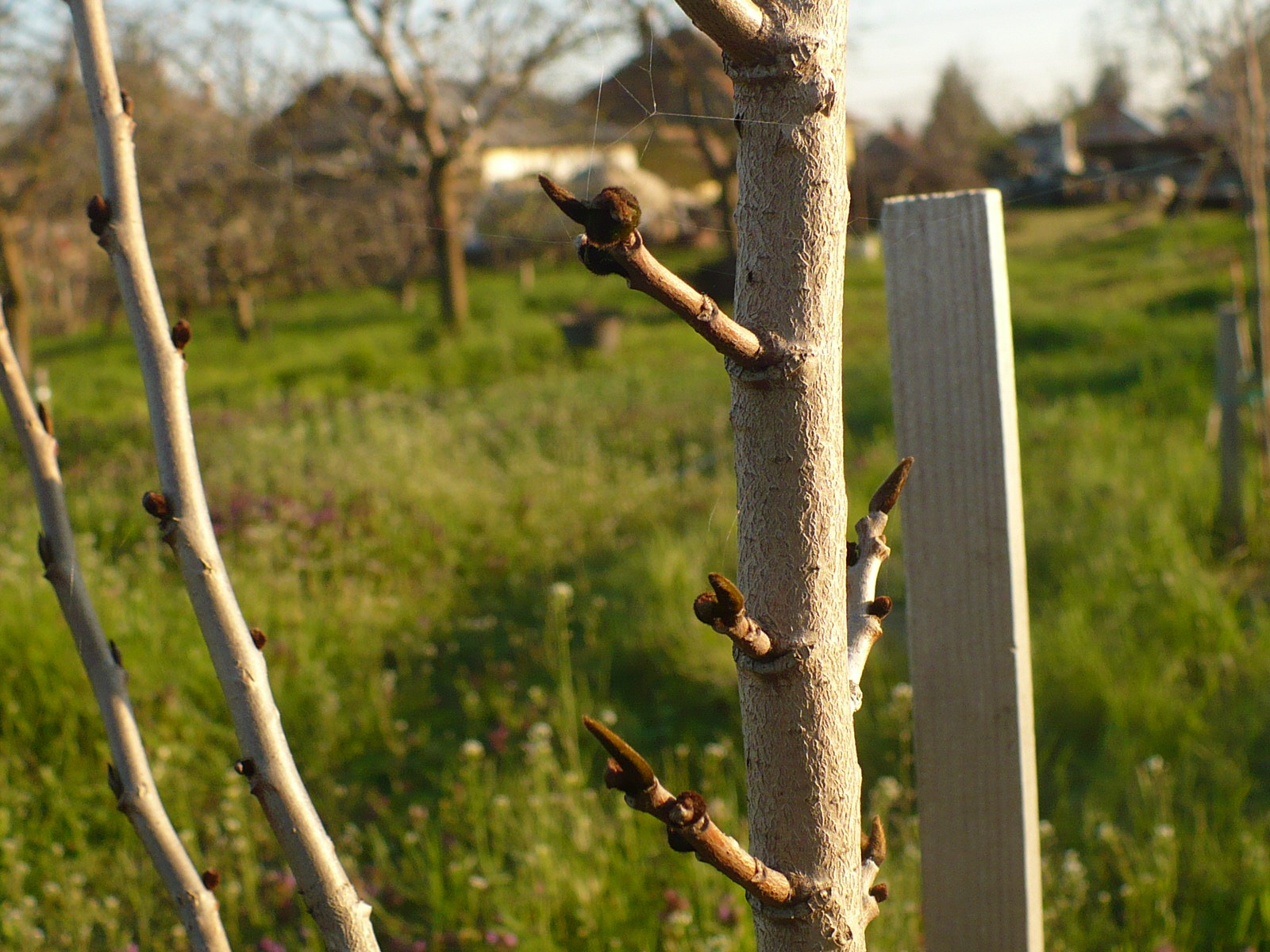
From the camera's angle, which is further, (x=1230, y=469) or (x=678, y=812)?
(x=1230, y=469)

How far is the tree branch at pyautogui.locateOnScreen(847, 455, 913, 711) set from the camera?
1041 mm

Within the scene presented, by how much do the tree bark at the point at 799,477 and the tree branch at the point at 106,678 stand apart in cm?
59

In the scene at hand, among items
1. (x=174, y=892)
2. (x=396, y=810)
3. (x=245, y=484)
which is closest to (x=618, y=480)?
(x=245, y=484)

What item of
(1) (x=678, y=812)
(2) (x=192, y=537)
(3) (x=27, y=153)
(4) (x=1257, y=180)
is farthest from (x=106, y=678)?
(3) (x=27, y=153)

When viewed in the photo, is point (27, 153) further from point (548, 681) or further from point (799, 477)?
point (799, 477)

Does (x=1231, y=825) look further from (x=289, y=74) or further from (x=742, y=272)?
(x=289, y=74)

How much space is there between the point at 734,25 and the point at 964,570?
2.91 ft

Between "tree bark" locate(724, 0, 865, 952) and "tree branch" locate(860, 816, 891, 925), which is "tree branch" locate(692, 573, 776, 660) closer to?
"tree bark" locate(724, 0, 865, 952)

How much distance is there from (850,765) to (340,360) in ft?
42.6

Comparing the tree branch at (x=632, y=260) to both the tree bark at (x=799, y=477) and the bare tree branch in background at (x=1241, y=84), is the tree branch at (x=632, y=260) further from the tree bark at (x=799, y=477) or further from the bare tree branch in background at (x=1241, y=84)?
the bare tree branch in background at (x=1241, y=84)

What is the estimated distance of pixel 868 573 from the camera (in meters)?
1.11

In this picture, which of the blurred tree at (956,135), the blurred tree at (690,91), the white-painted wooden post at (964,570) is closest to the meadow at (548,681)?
the white-painted wooden post at (964,570)

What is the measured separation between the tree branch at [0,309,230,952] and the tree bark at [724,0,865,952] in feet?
1.94

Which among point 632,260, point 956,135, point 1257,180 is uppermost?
point 956,135
